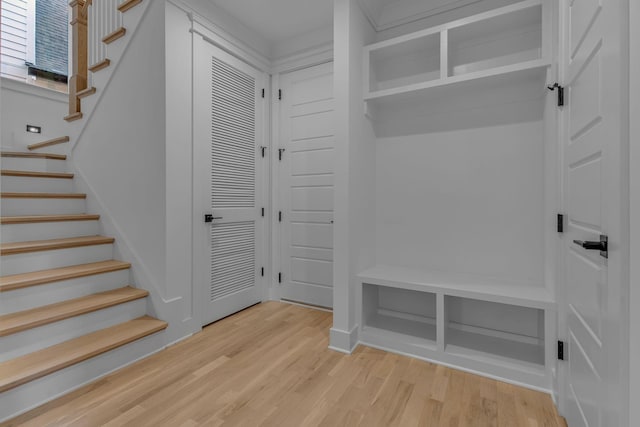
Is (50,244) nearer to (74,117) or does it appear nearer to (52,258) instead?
(52,258)

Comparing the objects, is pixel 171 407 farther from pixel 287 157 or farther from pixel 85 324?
pixel 287 157

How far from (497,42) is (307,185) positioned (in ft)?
6.31

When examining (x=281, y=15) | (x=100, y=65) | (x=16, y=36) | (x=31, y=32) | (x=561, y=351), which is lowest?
(x=561, y=351)

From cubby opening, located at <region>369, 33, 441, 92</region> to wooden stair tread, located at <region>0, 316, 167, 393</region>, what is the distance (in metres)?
2.53

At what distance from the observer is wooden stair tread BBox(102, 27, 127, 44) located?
2508 millimetres

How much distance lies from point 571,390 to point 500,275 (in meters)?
0.87

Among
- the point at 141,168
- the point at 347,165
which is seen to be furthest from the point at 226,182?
the point at 347,165

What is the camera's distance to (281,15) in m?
2.74

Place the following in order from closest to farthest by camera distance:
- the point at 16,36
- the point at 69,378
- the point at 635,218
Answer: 1. the point at 635,218
2. the point at 69,378
3. the point at 16,36

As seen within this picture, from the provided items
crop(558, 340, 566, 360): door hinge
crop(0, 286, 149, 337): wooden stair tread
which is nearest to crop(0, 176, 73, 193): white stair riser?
crop(0, 286, 149, 337): wooden stair tread

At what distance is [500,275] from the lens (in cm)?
219

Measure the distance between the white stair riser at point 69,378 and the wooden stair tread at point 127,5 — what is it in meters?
2.61

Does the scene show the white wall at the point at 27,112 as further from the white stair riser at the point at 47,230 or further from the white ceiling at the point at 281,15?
the white ceiling at the point at 281,15

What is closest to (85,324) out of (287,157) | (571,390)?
(287,157)
